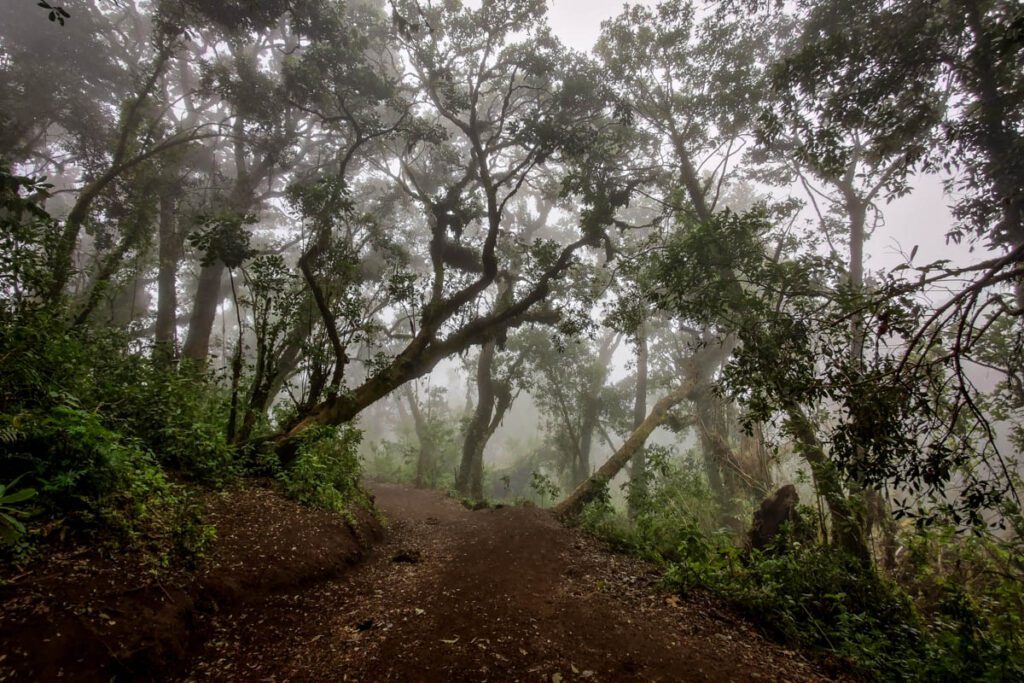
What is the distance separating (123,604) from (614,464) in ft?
37.7

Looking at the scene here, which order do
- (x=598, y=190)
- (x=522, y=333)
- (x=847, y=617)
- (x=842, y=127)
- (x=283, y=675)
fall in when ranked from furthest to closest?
(x=522, y=333) → (x=598, y=190) → (x=842, y=127) → (x=847, y=617) → (x=283, y=675)

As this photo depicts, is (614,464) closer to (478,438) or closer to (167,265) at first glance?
(478,438)

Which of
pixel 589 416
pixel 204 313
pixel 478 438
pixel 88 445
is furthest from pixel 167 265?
pixel 589 416

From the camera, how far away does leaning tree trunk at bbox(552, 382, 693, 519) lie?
11.2m

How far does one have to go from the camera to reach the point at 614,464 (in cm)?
1288

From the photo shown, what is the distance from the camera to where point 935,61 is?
7.53 metres

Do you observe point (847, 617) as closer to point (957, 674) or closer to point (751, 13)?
point (957, 674)

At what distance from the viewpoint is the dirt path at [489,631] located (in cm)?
353

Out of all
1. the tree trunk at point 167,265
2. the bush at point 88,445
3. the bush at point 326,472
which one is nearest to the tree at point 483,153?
the bush at point 326,472

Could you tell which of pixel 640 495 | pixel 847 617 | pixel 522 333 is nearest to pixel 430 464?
pixel 522 333

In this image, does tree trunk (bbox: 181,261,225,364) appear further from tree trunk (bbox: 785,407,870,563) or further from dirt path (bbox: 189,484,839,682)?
tree trunk (bbox: 785,407,870,563)

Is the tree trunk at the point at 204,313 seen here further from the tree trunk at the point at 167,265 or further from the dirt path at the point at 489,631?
the dirt path at the point at 489,631

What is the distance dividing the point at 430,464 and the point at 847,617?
1723cm

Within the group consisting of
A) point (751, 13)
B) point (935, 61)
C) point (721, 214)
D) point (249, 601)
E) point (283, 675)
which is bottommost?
point (283, 675)
